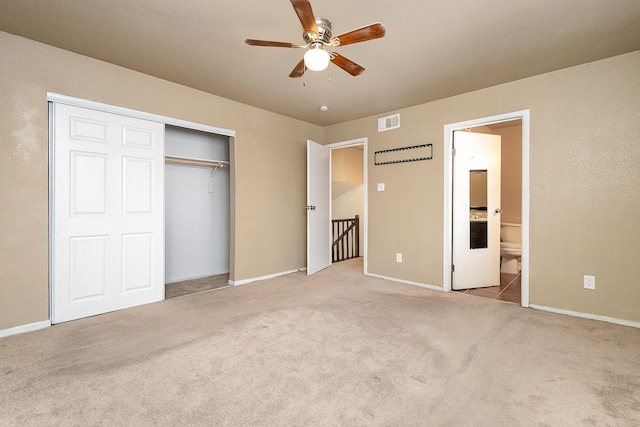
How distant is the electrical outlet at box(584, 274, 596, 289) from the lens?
9.45 ft

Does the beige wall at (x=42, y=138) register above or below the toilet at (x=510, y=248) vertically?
above

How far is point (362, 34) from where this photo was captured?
1.95 m

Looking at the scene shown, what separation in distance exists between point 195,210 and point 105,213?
1.53m

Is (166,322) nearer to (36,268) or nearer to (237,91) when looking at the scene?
(36,268)

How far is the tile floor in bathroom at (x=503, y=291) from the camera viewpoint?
362cm

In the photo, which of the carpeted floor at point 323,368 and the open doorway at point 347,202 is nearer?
the carpeted floor at point 323,368

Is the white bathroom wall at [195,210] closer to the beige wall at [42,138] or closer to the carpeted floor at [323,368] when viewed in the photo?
the beige wall at [42,138]

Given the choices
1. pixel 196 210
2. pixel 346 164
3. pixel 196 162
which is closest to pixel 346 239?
pixel 346 164

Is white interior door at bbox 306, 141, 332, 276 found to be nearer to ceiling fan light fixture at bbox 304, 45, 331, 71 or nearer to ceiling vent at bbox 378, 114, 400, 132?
ceiling vent at bbox 378, 114, 400, 132

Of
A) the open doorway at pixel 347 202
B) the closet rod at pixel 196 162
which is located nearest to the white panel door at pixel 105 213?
the closet rod at pixel 196 162

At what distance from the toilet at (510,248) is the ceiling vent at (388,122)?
262 cm

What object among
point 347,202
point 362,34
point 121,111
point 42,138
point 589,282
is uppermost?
point 362,34

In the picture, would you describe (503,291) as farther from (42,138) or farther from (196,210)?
(42,138)

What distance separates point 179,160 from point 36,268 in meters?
1.93
